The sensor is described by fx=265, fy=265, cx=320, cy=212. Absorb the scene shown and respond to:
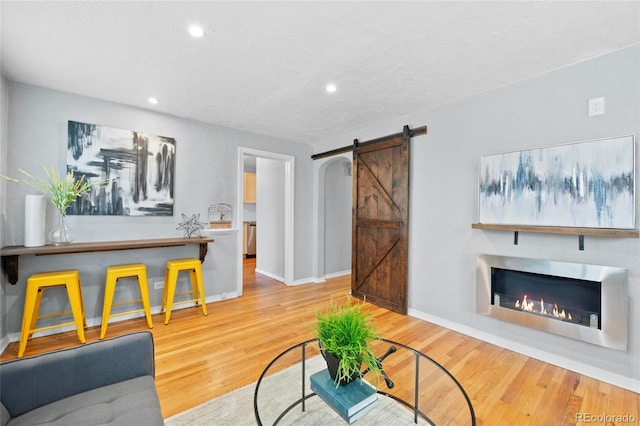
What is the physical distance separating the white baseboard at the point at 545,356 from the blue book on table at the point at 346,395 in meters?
2.02

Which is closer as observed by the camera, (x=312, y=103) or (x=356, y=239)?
(x=312, y=103)

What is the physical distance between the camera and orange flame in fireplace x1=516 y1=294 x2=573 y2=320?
2240mm

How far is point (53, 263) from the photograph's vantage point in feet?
8.82

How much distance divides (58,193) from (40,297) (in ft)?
3.25

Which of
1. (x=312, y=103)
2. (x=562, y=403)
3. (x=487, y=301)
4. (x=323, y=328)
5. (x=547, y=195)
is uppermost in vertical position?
(x=312, y=103)

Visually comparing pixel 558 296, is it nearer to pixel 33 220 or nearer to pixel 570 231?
pixel 570 231

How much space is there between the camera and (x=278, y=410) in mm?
1467

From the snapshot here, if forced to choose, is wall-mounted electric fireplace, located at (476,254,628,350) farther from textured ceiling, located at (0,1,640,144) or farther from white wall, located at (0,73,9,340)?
white wall, located at (0,73,9,340)

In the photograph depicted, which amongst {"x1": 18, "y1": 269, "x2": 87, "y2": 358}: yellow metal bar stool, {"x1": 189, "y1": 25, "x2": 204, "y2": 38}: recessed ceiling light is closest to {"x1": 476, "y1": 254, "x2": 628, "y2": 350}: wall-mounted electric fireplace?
{"x1": 189, "y1": 25, "x2": 204, "y2": 38}: recessed ceiling light

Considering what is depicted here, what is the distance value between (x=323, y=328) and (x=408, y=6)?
1891mm

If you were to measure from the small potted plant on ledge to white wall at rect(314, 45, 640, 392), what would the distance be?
2022mm

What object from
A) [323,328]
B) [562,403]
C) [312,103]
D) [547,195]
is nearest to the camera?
[323,328]

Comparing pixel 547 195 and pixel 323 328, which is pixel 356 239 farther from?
pixel 323 328

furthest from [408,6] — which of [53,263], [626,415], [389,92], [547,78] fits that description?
[53,263]
